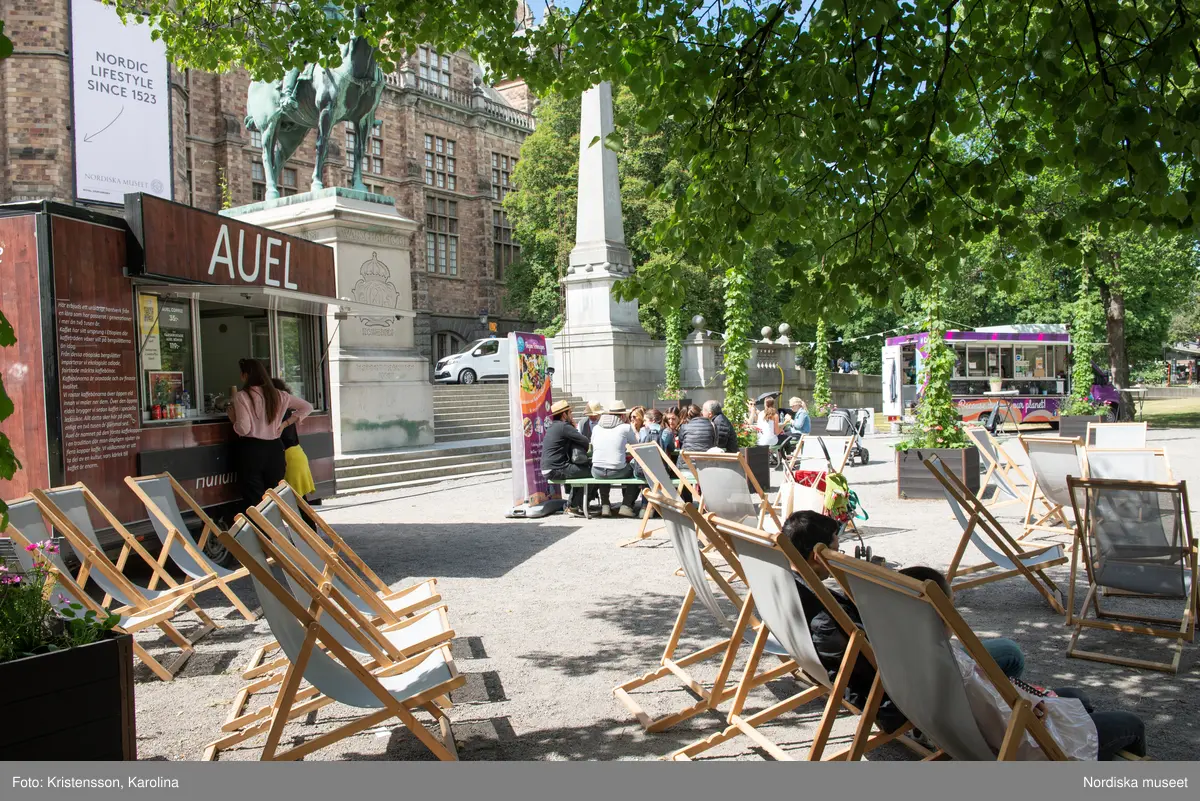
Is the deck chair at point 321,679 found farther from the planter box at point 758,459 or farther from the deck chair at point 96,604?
the planter box at point 758,459

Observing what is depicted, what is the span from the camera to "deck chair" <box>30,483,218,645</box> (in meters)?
5.21

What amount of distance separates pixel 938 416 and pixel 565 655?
8413 millimetres

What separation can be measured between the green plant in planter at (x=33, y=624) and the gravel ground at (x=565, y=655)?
957mm

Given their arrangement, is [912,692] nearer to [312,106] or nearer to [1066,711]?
[1066,711]

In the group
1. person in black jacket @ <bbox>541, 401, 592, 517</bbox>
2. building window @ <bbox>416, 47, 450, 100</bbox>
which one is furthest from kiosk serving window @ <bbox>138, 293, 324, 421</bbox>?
building window @ <bbox>416, 47, 450, 100</bbox>

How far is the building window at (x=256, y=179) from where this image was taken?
33562 mm

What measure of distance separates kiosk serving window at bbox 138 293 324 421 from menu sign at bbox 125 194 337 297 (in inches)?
14.2

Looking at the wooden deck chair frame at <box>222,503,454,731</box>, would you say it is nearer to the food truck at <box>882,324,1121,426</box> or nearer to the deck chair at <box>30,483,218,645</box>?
the deck chair at <box>30,483,218,645</box>

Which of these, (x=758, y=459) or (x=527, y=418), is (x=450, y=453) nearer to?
(x=527, y=418)

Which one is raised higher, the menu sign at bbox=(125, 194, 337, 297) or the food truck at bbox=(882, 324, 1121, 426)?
the menu sign at bbox=(125, 194, 337, 297)

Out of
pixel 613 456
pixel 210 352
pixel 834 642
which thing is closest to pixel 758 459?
pixel 613 456
